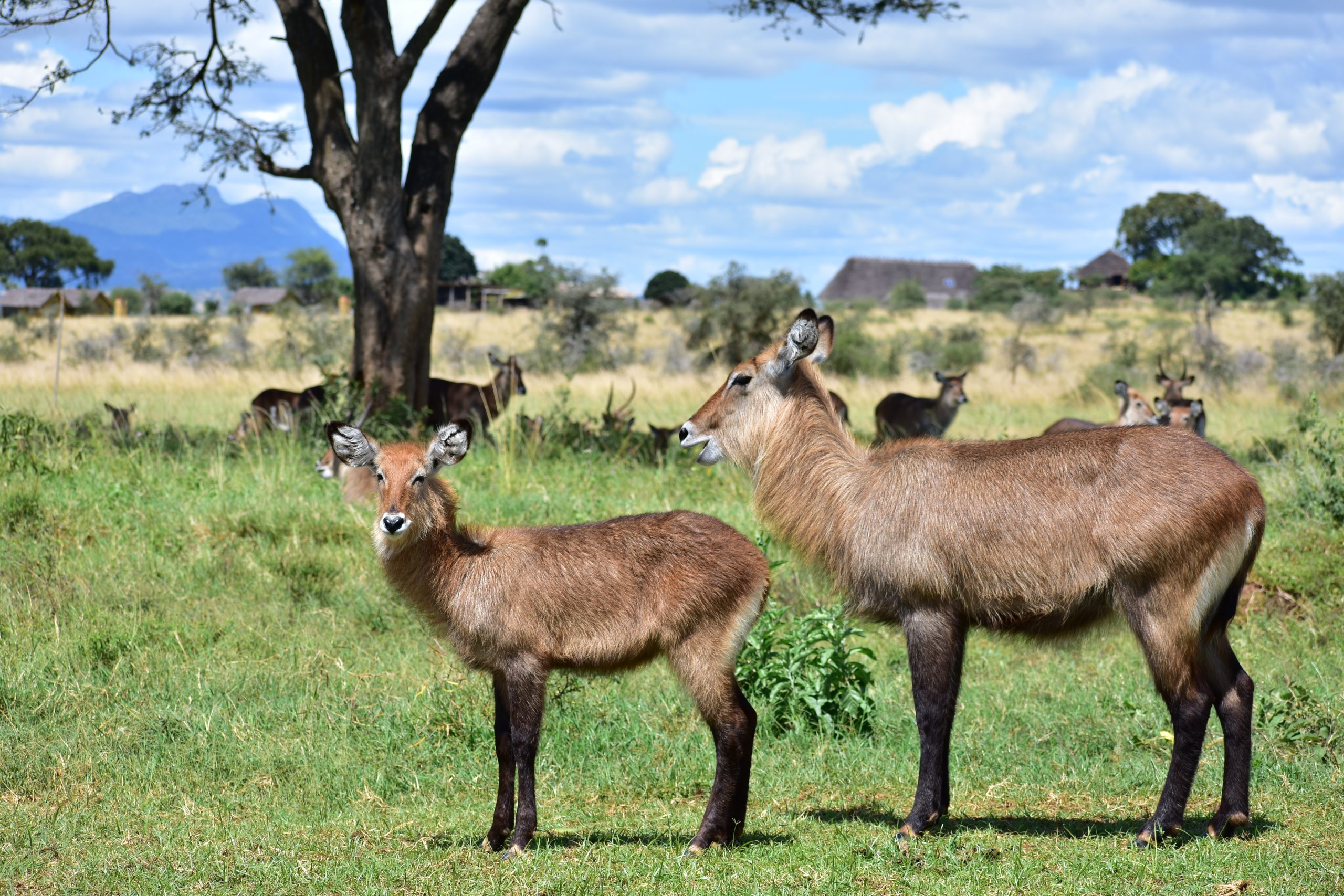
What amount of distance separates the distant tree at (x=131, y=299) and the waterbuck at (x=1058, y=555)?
2122 inches

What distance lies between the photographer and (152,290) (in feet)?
160

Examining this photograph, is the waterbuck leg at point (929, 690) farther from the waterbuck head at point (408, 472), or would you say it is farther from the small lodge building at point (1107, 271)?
the small lodge building at point (1107, 271)

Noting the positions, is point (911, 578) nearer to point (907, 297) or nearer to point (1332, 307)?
point (1332, 307)

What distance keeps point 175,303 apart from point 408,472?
173ft

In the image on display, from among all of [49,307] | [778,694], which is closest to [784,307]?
[778,694]

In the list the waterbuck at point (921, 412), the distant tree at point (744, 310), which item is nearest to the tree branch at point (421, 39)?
the waterbuck at point (921, 412)

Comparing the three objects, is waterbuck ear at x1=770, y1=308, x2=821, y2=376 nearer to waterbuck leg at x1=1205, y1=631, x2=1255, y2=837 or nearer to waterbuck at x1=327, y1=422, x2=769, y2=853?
waterbuck at x1=327, y1=422, x2=769, y2=853

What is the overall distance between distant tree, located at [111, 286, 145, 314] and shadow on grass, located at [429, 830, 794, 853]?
53.5 meters

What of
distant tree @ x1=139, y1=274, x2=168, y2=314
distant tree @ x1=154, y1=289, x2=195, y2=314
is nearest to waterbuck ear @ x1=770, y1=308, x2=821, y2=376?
distant tree @ x1=139, y1=274, x2=168, y2=314

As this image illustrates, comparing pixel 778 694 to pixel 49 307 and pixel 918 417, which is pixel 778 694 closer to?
pixel 918 417

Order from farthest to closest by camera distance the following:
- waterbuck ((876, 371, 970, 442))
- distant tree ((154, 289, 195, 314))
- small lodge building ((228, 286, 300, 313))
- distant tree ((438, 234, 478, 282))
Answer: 1. distant tree ((438, 234, 478, 282))
2. distant tree ((154, 289, 195, 314))
3. small lodge building ((228, 286, 300, 313))
4. waterbuck ((876, 371, 970, 442))

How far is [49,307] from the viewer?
4147 cm

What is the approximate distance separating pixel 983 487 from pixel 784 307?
2390 cm

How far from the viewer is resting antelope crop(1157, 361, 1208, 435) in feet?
41.5
